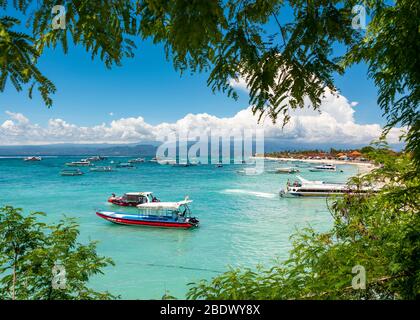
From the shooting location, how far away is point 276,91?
43.8 inches

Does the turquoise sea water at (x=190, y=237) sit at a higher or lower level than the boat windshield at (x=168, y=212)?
lower

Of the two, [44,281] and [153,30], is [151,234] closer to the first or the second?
[44,281]

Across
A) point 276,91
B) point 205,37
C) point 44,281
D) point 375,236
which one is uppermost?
point 205,37

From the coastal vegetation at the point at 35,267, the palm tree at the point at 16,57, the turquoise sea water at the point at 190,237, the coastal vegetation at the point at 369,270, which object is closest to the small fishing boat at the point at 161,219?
the turquoise sea water at the point at 190,237

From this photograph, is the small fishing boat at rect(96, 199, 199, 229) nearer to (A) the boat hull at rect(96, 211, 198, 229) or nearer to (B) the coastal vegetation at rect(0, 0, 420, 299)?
(A) the boat hull at rect(96, 211, 198, 229)

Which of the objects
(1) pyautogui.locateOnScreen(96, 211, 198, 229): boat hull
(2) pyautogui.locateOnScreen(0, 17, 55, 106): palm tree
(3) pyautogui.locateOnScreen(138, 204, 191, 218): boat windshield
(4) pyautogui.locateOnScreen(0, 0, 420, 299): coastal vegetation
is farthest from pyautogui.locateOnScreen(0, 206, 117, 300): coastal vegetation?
(3) pyautogui.locateOnScreen(138, 204, 191, 218): boat windshield

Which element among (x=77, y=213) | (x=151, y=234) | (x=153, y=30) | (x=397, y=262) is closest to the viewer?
(x=153, y=30)

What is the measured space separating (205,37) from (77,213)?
83.5 ft

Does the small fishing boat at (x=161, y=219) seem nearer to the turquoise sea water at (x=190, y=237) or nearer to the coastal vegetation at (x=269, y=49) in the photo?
the turquoise sea water at (x=190, y=237)

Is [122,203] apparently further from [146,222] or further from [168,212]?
[146,222]

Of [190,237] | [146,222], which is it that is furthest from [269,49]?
[146,222]

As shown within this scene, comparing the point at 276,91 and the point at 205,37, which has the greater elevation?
the point at 205,37
